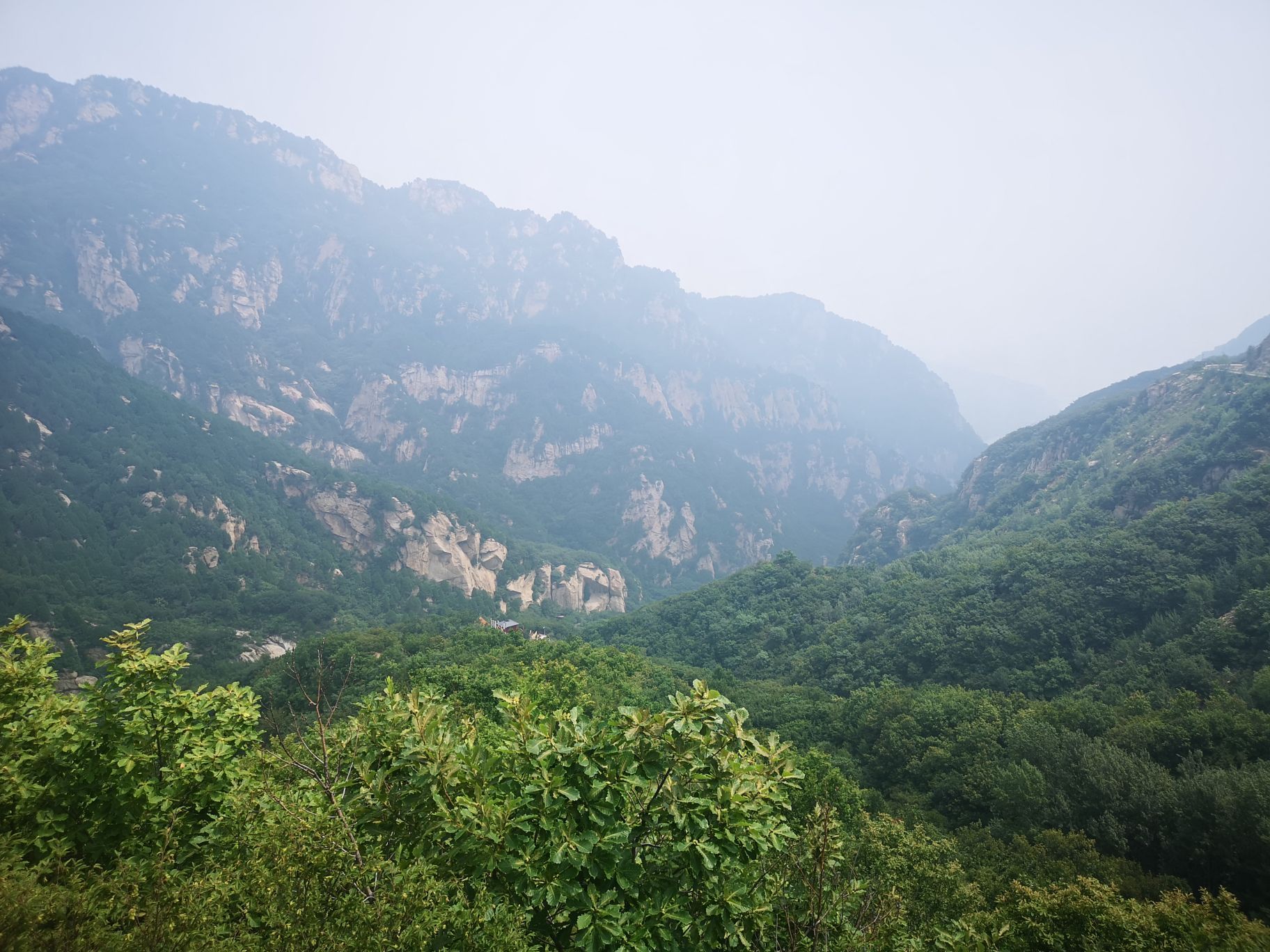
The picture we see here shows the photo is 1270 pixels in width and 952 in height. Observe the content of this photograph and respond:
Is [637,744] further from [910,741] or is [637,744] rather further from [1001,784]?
[910,741]

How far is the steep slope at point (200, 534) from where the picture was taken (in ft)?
288

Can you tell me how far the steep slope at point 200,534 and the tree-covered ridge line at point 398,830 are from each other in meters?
81.5

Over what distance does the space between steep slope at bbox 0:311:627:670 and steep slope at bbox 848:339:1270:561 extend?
333 feet

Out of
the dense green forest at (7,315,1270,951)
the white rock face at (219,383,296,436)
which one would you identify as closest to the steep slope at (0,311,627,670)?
the dense green forest at (7,315,1270,951)

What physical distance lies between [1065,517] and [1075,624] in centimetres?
5527

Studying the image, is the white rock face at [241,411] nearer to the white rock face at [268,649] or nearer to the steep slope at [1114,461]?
the white rock face at [268,649]

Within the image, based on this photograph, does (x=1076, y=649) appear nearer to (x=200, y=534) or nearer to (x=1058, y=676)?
(x=1058, y=676)

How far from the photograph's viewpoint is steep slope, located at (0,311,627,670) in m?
87.8

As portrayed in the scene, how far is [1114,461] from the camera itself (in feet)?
373

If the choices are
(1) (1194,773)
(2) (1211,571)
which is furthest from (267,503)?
(2) (1211,571)

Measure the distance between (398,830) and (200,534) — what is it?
428 feet

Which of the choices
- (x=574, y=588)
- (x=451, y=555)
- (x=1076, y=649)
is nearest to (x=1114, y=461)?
(x=1076, y=649)

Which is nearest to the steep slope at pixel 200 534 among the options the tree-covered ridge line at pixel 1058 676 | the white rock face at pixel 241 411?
the white rock face at pixel 241 411

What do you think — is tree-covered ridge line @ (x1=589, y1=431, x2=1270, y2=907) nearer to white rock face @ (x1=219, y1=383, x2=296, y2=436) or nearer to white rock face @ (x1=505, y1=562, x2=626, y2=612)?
white rock face @ (x1=505, y1=562, x2=626, y2=612)
